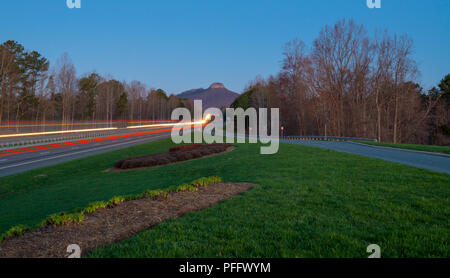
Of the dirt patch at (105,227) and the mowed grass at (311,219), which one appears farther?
the dirt patch at (105,227)

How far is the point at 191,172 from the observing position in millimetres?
12664

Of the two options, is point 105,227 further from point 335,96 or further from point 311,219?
point 335,96

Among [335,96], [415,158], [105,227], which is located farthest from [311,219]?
[335,96]

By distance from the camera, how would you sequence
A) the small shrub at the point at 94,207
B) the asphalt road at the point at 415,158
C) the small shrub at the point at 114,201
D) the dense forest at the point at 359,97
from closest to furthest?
the small shrub at the point at 94,207 < the small shrub at the point at 114,201 < the asphalt road at the point at 415,158 < the dense forest at the point at 359,97

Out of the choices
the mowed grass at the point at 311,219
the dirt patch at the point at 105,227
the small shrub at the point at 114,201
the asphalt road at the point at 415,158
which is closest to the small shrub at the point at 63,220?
the dirt patch at the point at 105,227

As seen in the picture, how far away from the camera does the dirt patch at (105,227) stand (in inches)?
157

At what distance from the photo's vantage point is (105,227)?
4.84 metres

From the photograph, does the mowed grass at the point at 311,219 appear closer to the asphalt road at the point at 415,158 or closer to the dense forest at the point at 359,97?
the asphalt road at the point at 415,158

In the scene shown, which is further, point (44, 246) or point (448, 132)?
point (448, 132)

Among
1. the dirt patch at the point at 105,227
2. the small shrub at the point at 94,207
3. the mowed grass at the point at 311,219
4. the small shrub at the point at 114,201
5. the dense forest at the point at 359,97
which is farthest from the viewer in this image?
the dense forest at the point at 359,97

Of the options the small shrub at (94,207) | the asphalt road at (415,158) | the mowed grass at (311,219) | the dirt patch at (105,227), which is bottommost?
the dirt patch at (105,227)
